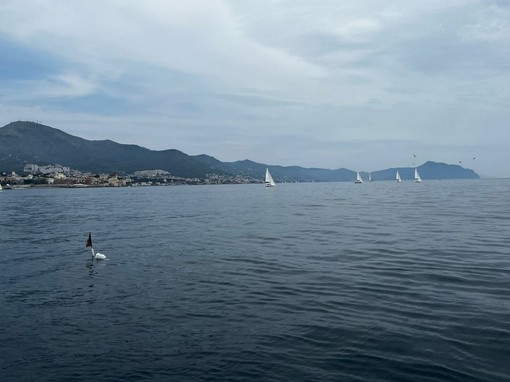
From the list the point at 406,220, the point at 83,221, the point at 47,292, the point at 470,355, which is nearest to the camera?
the point at 470,355

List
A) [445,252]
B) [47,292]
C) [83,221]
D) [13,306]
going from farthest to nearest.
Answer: [83,221], [445,252], [47,292], [13,306]

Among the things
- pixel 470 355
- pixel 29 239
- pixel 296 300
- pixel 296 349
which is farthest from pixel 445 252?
pixel 29 239

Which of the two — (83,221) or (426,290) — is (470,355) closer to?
(426,290)

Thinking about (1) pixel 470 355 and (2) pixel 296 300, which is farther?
(2) pixel 296 300

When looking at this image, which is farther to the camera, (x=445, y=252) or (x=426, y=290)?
(x=445, y=252)

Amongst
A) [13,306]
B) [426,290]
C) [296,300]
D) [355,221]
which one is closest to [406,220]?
[355,221]

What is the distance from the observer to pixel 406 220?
191 ft

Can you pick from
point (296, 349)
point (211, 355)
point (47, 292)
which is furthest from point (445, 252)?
point (47, 292)

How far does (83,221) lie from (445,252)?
54.4 metres

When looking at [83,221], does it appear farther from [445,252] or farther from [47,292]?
[445,252]

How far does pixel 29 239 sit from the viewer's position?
46219 mm

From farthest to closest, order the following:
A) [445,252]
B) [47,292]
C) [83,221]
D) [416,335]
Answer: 1. [83,221]
2. [445,252]
3. [47,292]
4. [416,335]

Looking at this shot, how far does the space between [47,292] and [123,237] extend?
927 inches

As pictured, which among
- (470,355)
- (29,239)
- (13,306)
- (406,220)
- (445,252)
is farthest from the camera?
(406,220)
